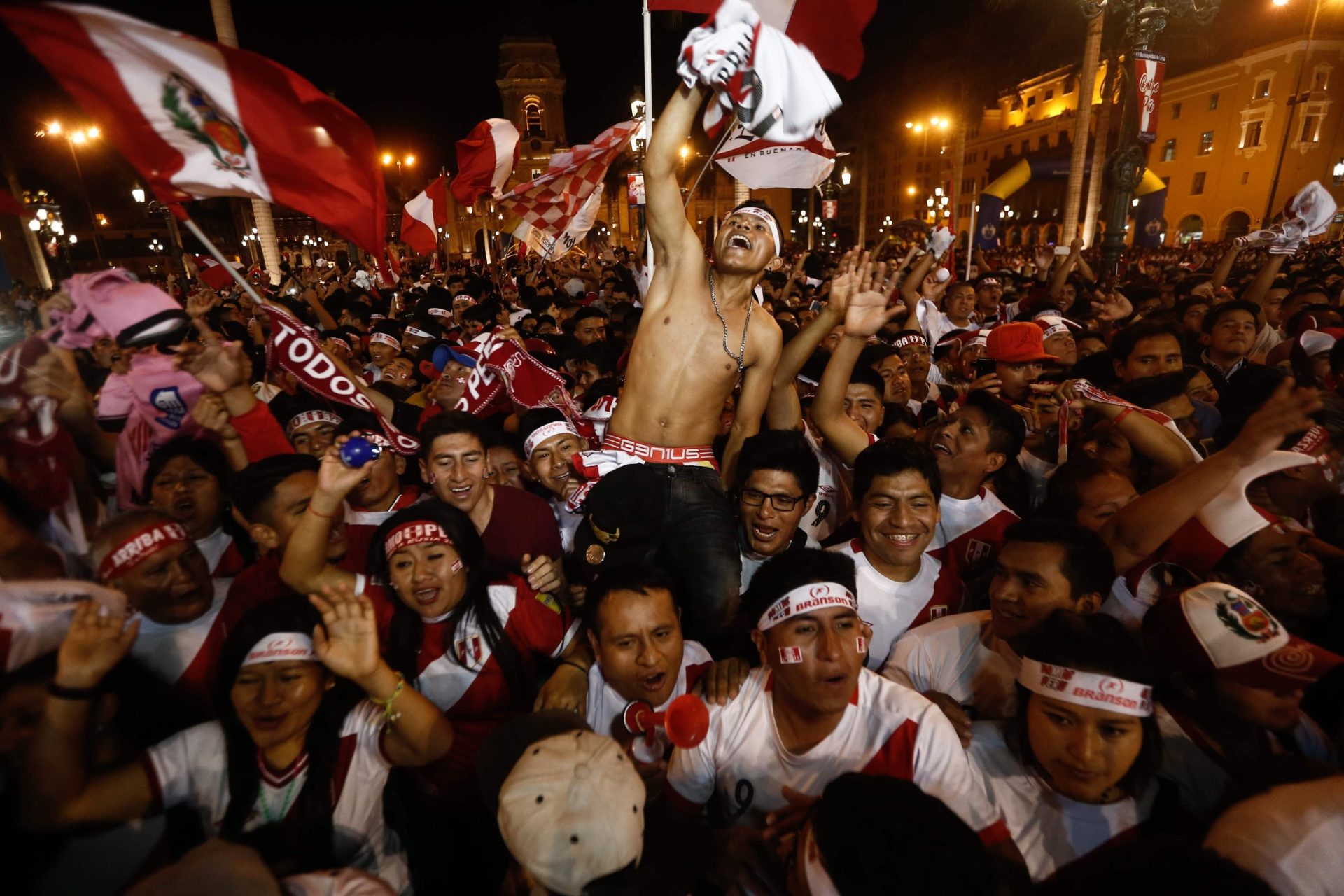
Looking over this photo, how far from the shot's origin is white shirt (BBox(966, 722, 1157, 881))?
6.84 feet

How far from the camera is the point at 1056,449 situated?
4469 mm

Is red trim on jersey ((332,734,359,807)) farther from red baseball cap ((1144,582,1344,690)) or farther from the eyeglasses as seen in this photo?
red baseball cap ((1144,582,1344,690))

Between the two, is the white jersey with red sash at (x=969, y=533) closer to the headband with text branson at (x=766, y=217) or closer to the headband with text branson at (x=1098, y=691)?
the headband with text branson at (x=1098, y=691)

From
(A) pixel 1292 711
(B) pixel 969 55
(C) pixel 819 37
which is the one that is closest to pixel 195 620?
(A) pixel 1292 711

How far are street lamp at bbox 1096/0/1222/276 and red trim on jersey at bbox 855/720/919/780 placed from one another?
489 inches

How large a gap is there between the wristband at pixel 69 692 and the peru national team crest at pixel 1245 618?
3773 mm

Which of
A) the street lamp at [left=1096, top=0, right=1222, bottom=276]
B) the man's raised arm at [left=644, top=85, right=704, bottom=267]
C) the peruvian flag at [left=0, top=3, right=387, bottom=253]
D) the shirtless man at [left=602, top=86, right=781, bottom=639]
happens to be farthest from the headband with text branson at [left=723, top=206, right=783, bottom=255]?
the street lamp at [left=1096, top=0, right=1222, bottom=276]

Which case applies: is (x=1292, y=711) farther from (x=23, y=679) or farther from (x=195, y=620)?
(x=195, y=620)

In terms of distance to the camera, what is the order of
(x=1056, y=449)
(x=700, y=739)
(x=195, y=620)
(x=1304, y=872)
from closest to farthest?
(x=1304, y=872) < (x=700, y=739) < (x=195, y=620) < (x=1056, y=449)

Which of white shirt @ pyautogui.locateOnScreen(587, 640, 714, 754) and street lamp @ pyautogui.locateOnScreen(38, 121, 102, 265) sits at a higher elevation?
street lamp @ pyautogui.locateOnScreen(38, 121, 102, 265)

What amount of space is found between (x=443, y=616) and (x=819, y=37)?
469cm

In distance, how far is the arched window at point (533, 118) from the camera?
5572 cm

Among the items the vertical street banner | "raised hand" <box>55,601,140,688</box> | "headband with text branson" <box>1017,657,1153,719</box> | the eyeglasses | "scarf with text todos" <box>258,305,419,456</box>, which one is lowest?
"headband with text branson" <box>1017,657,1153,719</box>

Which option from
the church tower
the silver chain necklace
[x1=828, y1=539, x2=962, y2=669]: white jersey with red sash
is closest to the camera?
[x1=828, y1=539, x2=962, y2=669]: white jersey with red sash
